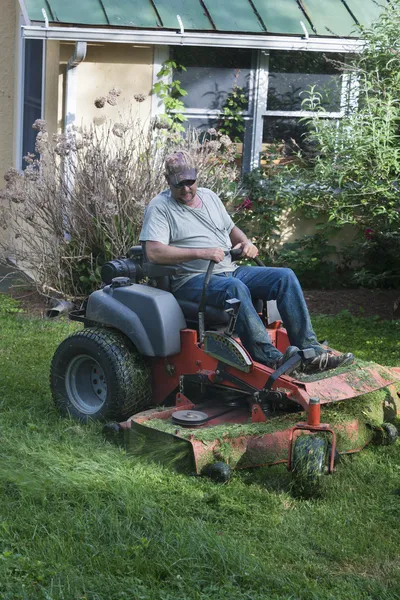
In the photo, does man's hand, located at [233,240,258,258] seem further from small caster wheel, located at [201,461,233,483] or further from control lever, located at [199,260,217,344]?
small caster wheel, located at [201,461,233,483]

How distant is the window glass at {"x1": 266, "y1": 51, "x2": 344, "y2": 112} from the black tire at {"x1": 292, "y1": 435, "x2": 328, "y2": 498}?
20.3 ft

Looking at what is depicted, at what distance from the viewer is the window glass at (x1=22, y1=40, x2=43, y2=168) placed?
9.82m

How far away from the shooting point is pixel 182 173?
526 cm

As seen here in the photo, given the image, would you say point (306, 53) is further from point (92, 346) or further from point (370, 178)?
point (92, 346)

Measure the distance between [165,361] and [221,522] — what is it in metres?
Answer: 1.39

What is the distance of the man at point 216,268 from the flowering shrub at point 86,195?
2.53 m

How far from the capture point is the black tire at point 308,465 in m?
4.28

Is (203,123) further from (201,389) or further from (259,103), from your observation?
(201,389)

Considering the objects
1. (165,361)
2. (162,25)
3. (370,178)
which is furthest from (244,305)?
(162,25)

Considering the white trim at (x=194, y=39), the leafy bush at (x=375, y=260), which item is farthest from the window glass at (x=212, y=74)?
the leafy bush at (x=375, y=260)

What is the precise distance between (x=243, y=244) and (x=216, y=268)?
27 centimetres

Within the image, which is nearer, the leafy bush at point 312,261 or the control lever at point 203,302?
the control lever at point 203,302

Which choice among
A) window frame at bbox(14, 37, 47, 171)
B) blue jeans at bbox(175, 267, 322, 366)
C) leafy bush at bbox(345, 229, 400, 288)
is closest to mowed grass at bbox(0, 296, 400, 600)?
blue jeans at bbox(175, 267, 322, 366)

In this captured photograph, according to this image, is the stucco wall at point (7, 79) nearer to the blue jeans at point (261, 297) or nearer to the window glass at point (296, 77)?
the window glass at point (296, 77)
